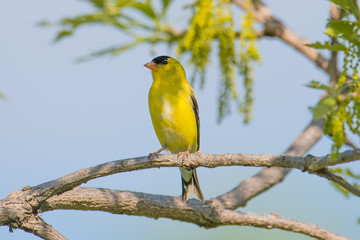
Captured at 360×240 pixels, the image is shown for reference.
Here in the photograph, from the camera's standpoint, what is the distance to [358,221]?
257cm

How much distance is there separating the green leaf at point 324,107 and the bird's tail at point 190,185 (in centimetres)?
233

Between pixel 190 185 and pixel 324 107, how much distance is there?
2.99 m

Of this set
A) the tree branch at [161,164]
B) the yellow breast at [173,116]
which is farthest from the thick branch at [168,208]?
the yellow breast at [173,116]

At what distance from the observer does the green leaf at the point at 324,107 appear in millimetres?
1244

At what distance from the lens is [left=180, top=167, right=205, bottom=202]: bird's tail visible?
3774mm

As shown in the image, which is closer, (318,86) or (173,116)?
(318,86)

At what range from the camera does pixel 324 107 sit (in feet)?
4.15

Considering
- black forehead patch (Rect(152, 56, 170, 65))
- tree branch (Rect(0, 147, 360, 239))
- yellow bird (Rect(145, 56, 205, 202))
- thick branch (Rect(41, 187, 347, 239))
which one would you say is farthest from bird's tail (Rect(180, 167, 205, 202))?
black forehead patch (Rect(152, 56, 170, 65))

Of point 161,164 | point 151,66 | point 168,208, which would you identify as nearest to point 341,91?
point 161,164

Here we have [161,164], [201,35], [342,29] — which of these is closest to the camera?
[342,29]

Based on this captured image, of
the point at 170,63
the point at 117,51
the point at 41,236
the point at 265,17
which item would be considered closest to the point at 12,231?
the point at 41,236

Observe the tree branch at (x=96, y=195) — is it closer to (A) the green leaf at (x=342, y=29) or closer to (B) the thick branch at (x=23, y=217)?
(B) the thick branch at (x=23, y=217)

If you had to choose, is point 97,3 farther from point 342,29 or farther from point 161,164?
point 342,29

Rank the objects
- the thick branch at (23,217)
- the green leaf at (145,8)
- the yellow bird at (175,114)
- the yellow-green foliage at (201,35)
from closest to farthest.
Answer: the thick branch at (23,217) < the yellow-green foliage at (201,35) < the green leaf at (145,8) < the yellow bird at (175,114)
